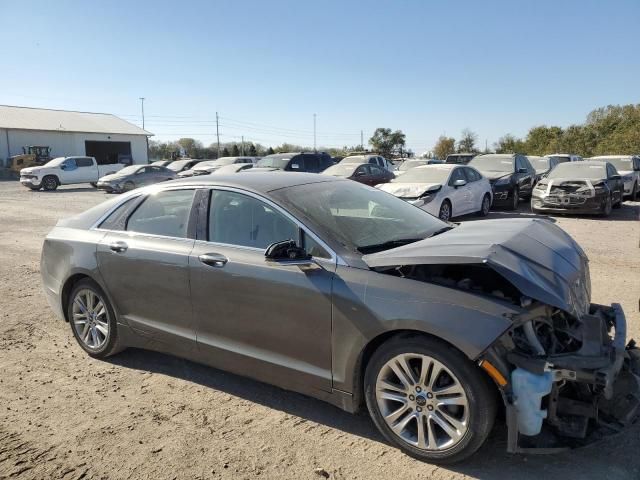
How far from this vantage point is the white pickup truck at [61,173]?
26578mm

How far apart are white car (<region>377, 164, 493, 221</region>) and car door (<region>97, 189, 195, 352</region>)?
300 inches

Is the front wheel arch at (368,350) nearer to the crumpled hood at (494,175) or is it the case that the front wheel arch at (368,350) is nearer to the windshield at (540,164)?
the crumpled hood at (494,175)

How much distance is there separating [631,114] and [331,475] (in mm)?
46879

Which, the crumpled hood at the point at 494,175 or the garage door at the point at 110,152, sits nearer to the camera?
the crumpled hood at the point at 494,175

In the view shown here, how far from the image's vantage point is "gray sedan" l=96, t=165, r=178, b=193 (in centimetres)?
2278

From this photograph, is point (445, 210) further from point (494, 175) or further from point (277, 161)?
point (277, 161)

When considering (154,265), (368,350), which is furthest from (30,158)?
(368,350)

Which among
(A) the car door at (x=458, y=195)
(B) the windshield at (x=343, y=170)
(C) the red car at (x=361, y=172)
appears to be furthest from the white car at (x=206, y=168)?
(A) the car door at (x=458, y=195)

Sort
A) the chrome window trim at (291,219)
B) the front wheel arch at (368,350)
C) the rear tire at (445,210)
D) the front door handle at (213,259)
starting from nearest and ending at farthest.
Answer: the front wheel arch at (368,350) < the chrome window trim at (291,219) < the front door handle at (213,259) < the rear tire at (445,210)

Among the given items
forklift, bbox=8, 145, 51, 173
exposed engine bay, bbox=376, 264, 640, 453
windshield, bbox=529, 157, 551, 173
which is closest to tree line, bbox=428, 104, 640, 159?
windshield, bbox=529, 157, 551, 173

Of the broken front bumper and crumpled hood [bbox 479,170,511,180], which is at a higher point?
crumpled hood [bbox 479,170,511,180]

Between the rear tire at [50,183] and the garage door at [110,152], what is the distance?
1013 inches

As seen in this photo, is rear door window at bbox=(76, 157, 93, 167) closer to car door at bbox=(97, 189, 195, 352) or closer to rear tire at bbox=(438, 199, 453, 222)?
rear tire at bbox=(438, 199, 453, 222)

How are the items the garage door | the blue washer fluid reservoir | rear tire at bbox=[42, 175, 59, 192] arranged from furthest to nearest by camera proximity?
the garage door → rear tire at bbox=[42, 175, 59, 192] → the blue washer fluid reservoir
